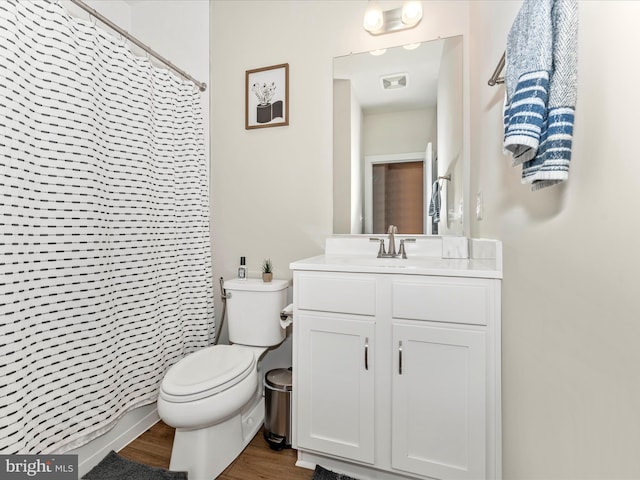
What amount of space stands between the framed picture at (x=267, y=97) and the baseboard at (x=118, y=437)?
1.76m

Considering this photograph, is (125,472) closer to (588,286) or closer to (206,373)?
(206,373)

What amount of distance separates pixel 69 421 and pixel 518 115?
1.86 meters

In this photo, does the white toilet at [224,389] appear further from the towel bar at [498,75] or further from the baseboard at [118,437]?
the towel bar at [498,75]

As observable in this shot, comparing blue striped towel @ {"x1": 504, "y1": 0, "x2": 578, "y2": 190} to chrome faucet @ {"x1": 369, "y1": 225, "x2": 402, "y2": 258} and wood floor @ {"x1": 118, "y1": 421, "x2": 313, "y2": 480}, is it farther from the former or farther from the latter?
wood floor @ {"x1": 118, "y1": 421, "x2": 313, "y2": 480}

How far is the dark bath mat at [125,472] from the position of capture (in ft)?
4.53

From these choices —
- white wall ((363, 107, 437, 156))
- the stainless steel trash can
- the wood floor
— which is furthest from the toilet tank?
white wall ((363, 107, 437, 156))

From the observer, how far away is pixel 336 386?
1.39 metres

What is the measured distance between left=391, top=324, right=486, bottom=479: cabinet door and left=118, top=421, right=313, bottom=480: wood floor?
51cm

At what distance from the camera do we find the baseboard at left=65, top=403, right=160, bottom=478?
1409mm

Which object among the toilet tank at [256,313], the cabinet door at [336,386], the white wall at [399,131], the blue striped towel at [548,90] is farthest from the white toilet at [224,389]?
the blue striped towel at [548,90]

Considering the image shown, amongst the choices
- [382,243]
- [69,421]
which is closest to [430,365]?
[382,243]

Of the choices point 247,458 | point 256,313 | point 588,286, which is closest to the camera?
point 588,286

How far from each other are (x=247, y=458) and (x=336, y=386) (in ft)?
2.01

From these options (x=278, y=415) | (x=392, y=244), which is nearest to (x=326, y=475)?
(x=278, y=415)
